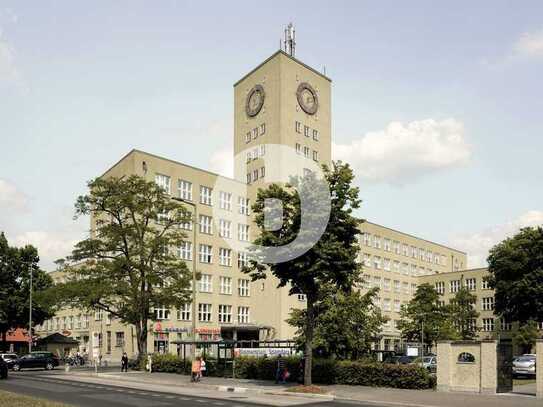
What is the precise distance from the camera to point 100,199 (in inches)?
2050

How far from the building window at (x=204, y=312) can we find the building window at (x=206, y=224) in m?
8.89

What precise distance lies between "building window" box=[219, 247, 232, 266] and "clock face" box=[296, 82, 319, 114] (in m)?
22.6

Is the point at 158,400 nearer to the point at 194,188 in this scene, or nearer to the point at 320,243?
the point at 320,243

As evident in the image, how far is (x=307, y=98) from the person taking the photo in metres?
90.1

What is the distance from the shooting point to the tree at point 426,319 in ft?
267

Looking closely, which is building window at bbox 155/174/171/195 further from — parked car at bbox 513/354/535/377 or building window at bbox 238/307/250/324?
parked car at bbox 513/354/535/377

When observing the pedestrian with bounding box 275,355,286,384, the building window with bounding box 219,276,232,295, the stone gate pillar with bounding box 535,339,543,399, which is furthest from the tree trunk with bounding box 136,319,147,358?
the stone gate pillar with bounding box 535,339,543,399

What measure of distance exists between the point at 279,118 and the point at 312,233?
5433cm

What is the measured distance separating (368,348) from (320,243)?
22355 mm

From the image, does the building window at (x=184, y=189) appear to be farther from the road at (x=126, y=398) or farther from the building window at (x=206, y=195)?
the road at (x=126, y=398)

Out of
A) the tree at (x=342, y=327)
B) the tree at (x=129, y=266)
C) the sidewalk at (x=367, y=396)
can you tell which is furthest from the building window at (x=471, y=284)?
the sidewalk at (x=367, y=396)

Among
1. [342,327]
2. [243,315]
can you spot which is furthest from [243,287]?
[342,327]

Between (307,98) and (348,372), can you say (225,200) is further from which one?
(348,372)

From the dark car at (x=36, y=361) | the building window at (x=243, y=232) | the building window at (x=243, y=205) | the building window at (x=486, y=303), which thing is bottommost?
the dark car at (x=36, y=361)
